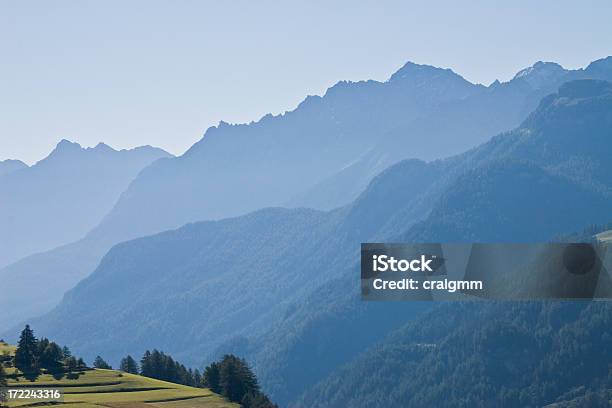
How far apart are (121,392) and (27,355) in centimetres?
2323

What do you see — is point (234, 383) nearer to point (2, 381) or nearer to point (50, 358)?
point (50, 358)

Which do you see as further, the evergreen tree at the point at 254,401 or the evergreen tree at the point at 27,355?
the evergreen tree at the point at 27,355

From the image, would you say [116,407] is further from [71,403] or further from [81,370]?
[81,370]

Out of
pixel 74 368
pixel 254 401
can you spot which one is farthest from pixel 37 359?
pixel 254 401

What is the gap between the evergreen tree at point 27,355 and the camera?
600ft

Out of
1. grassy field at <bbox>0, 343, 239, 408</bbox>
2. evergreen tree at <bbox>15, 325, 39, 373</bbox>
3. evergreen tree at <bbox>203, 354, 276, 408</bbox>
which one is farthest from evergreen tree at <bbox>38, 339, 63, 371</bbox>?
evergreen tree at <bbox>203, 354, 276, 408</bbox>

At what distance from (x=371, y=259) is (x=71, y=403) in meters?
44.2

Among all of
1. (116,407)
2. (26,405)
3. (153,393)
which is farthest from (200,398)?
(26,405)

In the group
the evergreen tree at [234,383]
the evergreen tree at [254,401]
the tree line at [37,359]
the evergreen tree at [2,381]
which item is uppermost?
the tree line at [37,359]

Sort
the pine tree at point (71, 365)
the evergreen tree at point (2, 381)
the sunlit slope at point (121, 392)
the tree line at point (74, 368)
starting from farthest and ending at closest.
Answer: the pine tree at point (71, 365), the tree line at point (74, 368), the sunlit slope at point (121, 392), the evergreen tree at point (2, 381)

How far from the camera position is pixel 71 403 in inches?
5797

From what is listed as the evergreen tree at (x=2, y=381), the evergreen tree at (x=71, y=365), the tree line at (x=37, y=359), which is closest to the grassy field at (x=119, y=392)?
the evergreen tree at (x=2, y=381)

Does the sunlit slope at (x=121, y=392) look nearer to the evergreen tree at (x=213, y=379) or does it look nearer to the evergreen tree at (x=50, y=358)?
the evergreen tree at (x=213, y=379)

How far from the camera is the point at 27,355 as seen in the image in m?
186
